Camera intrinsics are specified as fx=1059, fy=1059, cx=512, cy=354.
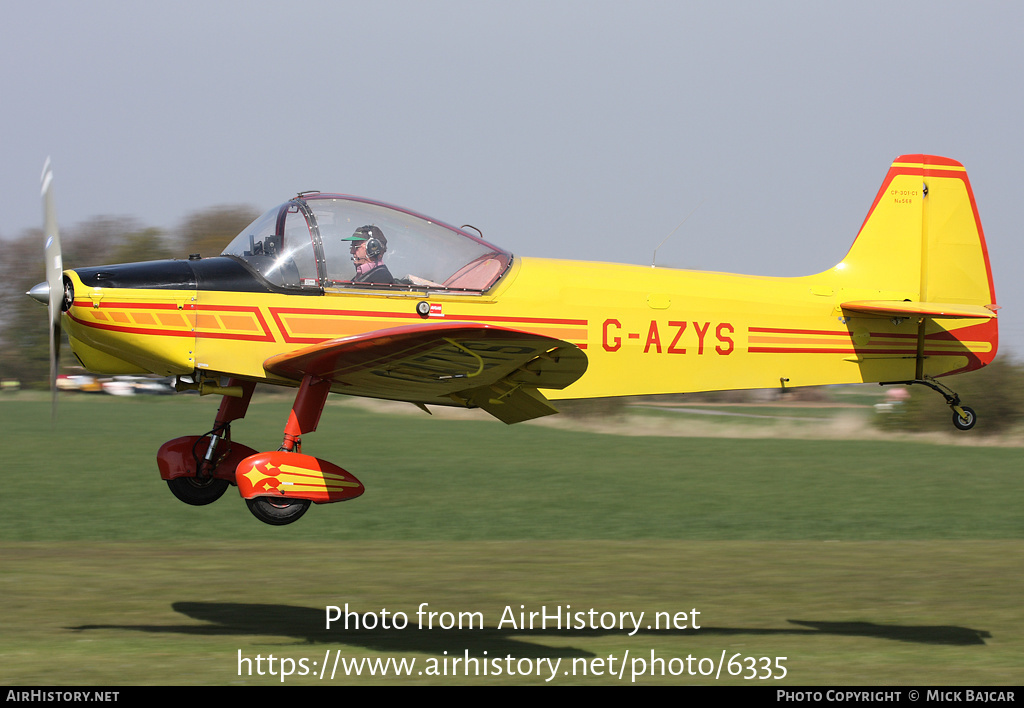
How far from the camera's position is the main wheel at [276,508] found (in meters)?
7.11

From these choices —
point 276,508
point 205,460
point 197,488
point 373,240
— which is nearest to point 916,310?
point 373,240

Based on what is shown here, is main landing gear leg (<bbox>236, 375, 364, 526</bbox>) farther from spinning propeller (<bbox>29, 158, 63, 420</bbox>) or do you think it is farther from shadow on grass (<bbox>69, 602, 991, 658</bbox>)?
shadow on grass (<bbox>69, 602, 991, 658</bbox>)

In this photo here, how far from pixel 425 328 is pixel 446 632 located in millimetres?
4517

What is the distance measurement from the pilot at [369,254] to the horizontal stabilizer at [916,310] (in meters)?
3.88

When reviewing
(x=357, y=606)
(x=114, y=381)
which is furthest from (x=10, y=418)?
(x=357, y=606)

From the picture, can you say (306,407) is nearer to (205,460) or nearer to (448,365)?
(448,365)

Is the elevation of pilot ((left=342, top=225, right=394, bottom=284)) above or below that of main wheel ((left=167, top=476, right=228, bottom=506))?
above

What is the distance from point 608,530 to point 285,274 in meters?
15.1

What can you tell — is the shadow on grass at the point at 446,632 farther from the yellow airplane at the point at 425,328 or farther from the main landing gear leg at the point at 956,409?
the main landing gear leg at the point at 956,409

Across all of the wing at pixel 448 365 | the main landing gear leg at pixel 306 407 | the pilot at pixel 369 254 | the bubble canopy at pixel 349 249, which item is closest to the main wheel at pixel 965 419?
the wing at pixel 448 365

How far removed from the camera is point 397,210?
7.77m

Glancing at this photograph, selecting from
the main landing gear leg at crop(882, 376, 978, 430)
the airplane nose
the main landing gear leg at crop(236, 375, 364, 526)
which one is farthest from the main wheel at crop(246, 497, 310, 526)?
the main landing gear leg at crop(882, 376, 978, 430)

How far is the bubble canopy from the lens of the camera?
755 centimetres

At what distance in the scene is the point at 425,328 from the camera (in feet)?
21.8
